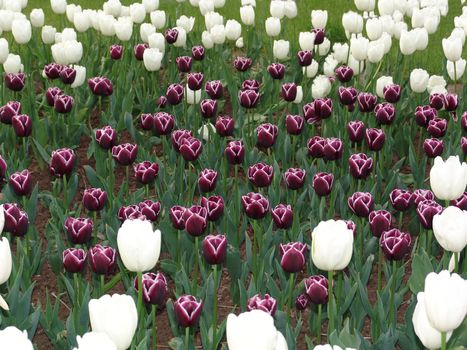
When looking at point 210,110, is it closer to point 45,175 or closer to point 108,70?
point 45,175

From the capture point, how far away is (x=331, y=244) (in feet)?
9.61

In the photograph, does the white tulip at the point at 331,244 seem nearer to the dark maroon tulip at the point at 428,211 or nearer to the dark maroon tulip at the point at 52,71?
the dark maroon tulip at the point at 428,211

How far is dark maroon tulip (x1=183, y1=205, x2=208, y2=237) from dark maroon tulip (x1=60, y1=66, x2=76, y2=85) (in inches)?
82.1

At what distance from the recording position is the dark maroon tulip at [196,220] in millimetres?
3459

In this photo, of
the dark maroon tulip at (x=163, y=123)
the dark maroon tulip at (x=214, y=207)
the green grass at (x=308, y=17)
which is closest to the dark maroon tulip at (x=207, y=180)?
the dark maroon tulip at (x=214, y=207)

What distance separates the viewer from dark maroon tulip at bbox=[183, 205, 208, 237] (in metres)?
3.46

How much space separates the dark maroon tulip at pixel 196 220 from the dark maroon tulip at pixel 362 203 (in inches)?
25.1

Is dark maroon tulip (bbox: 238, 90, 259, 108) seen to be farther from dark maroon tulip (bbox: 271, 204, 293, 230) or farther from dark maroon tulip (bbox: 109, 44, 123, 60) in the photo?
dark maroon tulip (bbox: 271, 204, 293, 230)

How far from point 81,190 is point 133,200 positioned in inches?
32.1

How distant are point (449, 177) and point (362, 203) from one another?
37 cm

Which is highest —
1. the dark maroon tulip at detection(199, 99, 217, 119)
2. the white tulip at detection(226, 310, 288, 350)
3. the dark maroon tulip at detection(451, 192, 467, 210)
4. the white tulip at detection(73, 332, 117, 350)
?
the white tulip at detection(73, 332, 117, 350)

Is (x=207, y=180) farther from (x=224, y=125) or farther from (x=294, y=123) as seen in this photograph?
(x=294, y=123)

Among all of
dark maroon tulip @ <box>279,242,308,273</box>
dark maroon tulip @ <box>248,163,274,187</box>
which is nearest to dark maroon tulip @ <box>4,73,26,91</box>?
dark maroon tulip @ <box>248,163,274,187</box>

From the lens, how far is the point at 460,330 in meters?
3.03
